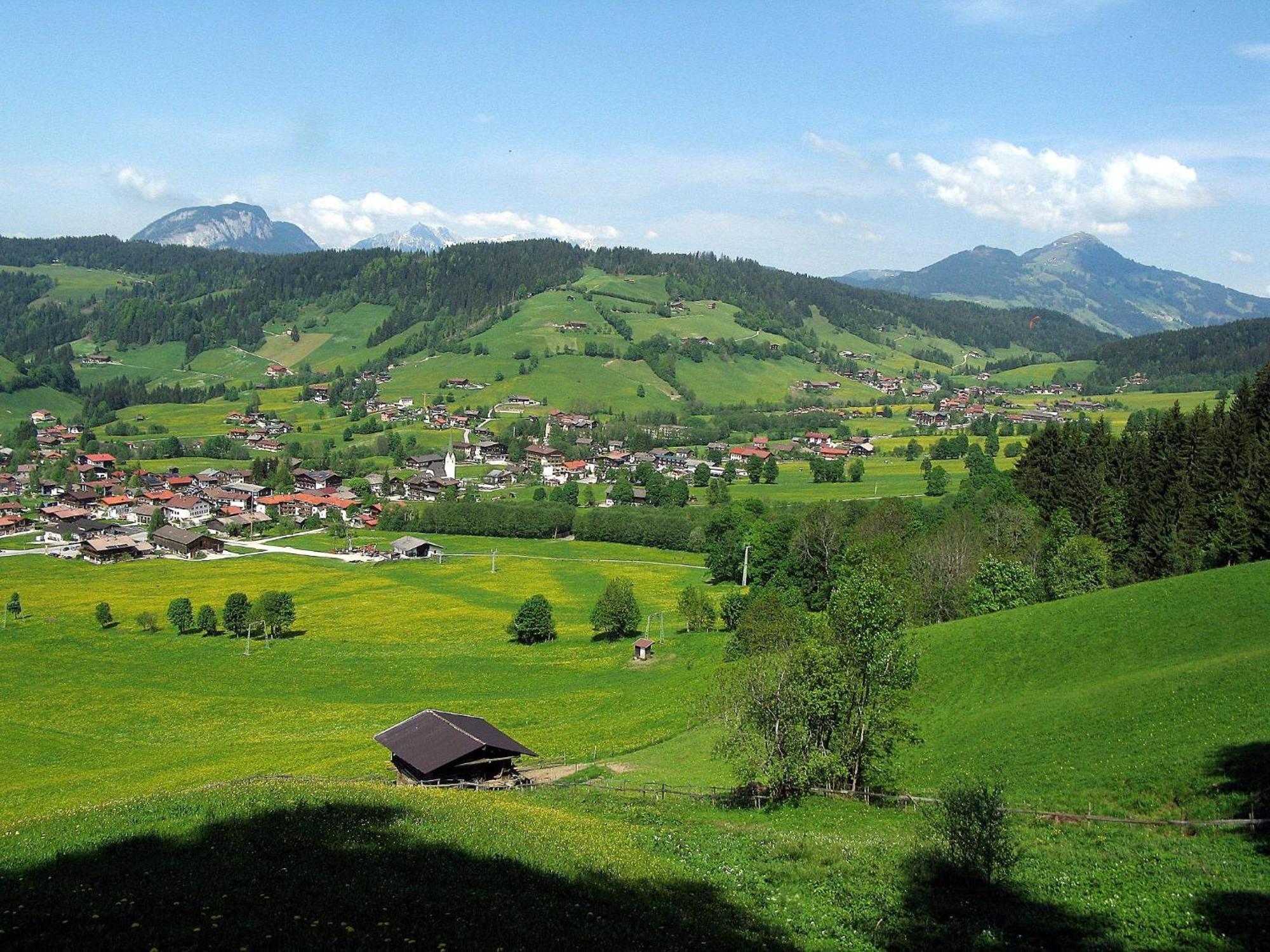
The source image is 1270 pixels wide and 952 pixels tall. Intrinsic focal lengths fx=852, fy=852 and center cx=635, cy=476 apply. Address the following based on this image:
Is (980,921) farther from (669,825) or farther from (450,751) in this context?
(450,751)

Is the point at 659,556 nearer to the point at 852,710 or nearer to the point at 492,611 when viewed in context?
the point at 492,611

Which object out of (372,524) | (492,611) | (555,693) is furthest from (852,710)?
Result: (372,524)

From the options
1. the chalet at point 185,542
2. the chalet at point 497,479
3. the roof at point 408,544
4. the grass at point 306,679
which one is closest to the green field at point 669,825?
the grass at point 306,679

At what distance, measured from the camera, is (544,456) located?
175 metres

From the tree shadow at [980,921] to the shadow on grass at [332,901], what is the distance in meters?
2.87

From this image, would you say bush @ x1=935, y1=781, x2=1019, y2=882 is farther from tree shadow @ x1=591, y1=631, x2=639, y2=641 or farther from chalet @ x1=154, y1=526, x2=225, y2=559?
chalet @ x1=154, y1=526, x2=225, y2=559

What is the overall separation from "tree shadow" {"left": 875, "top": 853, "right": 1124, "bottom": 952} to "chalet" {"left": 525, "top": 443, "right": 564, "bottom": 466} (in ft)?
508

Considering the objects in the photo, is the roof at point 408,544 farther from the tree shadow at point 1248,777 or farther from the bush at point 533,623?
the tree shadow at point 1248,777

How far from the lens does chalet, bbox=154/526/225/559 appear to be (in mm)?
118438

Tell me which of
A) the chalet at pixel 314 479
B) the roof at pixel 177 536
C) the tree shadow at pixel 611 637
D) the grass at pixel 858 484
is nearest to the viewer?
the tree shadow at pixel 611 637

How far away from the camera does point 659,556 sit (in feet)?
→ 373

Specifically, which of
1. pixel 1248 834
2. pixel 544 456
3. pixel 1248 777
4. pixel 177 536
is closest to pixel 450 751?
pixel 1248 834

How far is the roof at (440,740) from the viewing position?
35312mm

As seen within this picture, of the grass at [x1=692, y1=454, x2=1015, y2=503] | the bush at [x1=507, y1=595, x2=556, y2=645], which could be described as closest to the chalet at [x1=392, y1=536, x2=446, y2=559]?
the bush at [x1=507, y1=595, x2=556, y2=645]
